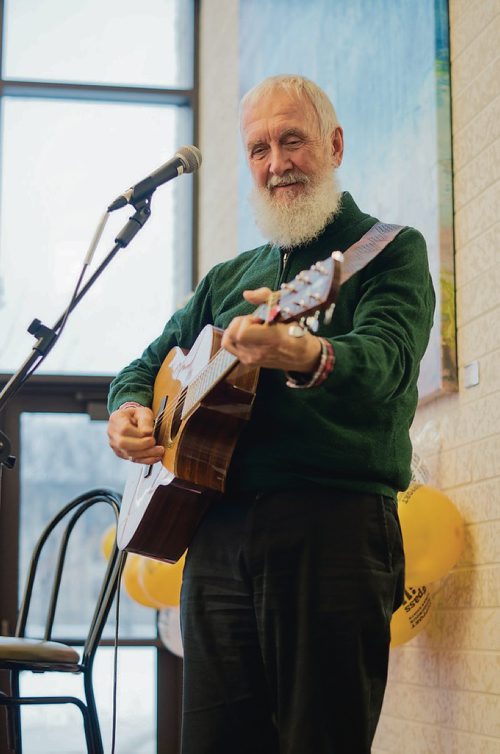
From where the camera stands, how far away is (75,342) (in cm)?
466

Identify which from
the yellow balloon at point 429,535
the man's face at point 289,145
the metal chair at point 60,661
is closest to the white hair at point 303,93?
the man's face at point 289,145

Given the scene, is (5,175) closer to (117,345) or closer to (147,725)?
(117,345)

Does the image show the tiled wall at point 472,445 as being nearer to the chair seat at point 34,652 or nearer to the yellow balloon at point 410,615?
the yellow balloon at point 410,615

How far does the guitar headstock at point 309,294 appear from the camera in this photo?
117cm

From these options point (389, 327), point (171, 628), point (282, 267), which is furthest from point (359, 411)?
point (171, 628)

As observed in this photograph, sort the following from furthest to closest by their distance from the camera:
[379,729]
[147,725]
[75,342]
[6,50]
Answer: [6,50], [75,342], [147,725], [379,729]

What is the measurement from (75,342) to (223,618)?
3.26m

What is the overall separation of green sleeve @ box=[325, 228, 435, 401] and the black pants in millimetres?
211

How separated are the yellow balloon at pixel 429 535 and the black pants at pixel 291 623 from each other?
68 centimetres

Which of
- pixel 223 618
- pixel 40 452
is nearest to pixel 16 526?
pixel 40 452

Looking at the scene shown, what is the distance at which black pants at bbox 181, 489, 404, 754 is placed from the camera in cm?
142

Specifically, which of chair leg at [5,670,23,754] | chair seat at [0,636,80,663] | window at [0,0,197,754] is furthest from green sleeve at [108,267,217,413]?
window at [0,0,197,754]

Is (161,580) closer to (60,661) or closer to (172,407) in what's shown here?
(60,661)

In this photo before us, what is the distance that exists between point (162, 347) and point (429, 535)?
73 centimetres
